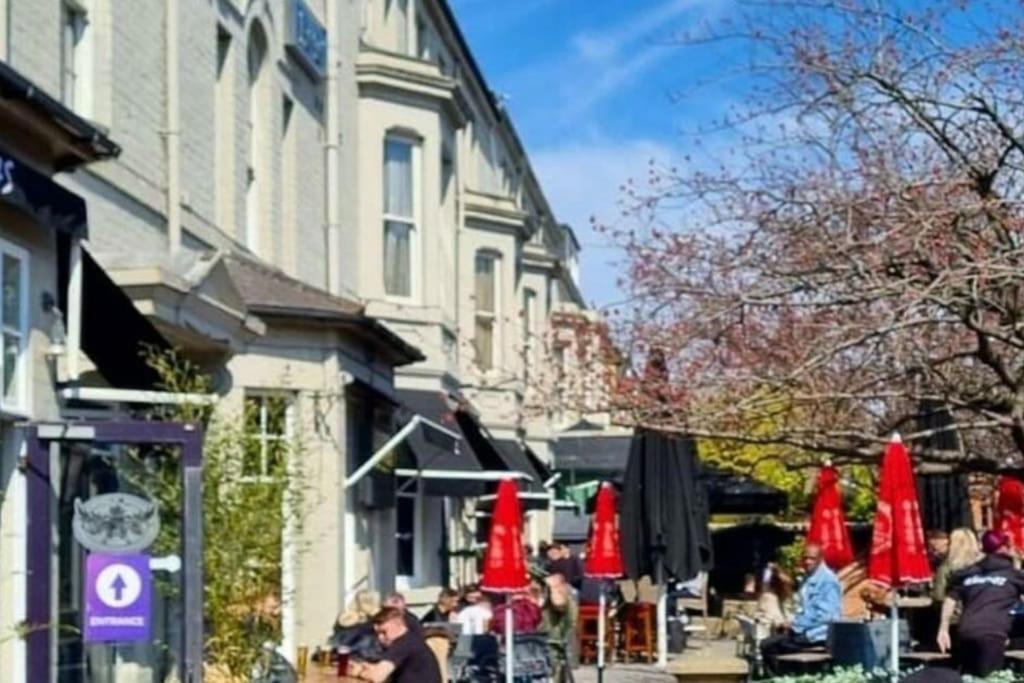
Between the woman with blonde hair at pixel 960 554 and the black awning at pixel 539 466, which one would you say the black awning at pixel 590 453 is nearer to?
the black awning at pixel 539 466

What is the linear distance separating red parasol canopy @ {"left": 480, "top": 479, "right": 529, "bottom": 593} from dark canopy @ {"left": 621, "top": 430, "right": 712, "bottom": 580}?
4.39 meters

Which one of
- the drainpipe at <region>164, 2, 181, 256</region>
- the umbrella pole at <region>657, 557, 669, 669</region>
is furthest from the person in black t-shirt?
the umbrella pole at <region>657, 557, 669, 669</region>

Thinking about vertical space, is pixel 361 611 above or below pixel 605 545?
below

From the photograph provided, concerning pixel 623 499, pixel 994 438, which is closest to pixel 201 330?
pixel 994 438

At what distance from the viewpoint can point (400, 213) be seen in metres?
26.6

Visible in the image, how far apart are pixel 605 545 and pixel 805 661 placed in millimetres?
4063

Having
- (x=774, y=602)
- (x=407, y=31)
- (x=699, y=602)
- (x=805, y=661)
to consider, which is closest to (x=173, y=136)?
(x=805, y=661)

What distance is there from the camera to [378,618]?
1377cm

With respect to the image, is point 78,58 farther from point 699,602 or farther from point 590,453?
point 590,453

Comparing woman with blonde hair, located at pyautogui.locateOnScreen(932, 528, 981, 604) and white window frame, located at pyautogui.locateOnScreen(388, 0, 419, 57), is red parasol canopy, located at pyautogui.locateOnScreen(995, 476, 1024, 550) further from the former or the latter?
white window frame, located at pyautogui.locateOnScreen(388, 0, 419, 57)

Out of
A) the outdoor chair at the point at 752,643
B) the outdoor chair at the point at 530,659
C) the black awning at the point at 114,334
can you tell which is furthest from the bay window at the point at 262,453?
the outdoor chair at the point at 752,643

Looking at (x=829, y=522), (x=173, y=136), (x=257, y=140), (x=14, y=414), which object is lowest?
(x=829, y=522)

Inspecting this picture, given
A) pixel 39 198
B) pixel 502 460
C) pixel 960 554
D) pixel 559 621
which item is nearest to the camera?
pixel 39 198

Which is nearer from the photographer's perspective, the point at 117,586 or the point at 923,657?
the point at 117,586
